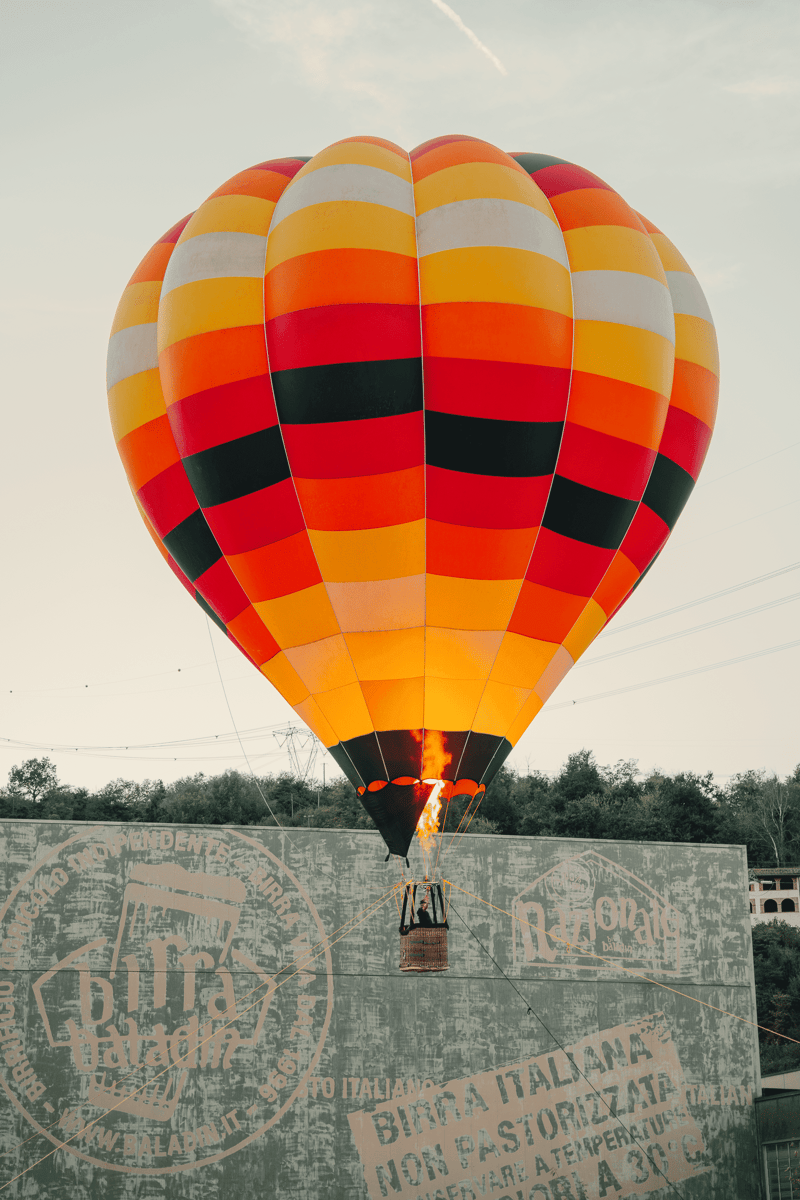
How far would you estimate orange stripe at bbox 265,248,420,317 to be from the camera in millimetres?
8125

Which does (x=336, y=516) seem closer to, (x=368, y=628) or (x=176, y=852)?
(x=368, y=628)

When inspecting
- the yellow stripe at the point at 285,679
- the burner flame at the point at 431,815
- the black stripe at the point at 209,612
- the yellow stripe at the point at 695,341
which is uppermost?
the yellow stripe at the point at 695,341

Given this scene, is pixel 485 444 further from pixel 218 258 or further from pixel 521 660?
pixel 218 258

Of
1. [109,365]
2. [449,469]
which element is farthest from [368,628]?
[109,365]

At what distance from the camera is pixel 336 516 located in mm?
8477

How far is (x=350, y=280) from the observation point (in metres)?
8.14

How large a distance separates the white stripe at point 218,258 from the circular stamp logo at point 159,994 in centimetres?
1355

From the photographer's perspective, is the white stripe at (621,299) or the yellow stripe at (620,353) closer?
the yellow stripe at (620,353)

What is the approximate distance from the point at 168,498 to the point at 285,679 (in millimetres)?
1886

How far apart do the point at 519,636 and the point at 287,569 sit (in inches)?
77.7

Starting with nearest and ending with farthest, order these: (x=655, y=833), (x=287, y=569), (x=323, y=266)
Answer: (x=323, y=266), (x=287, y=569), (x=655, y=833)

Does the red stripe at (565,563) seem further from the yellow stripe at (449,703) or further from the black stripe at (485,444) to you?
the yellow stripe at (449,703)

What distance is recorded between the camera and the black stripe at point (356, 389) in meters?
8.12

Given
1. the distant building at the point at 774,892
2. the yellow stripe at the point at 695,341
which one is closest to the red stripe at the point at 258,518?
the yellow stripe at the point at 695,341
